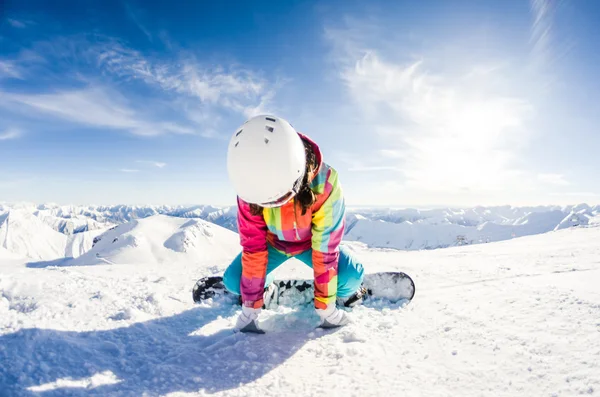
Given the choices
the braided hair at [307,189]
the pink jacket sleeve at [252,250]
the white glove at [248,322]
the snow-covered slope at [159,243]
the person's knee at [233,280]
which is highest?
the braided hair at [307,189]

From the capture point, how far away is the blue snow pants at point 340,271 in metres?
3.81

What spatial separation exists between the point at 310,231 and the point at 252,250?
2.48 feet

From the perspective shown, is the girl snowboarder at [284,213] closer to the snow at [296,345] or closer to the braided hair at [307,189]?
the braided hair at [307,189]

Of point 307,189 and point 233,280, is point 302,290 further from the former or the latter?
point 307,189

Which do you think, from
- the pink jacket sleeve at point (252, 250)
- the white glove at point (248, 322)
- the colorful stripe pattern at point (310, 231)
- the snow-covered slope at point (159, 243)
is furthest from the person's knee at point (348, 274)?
the snow-covered slope at point (159, 243)

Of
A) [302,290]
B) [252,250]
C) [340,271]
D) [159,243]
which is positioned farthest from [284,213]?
[159,243]

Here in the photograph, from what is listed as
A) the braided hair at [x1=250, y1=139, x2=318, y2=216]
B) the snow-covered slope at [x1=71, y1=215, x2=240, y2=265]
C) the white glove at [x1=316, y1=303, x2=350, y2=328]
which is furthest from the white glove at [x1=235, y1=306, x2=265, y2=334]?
the snow-covered slope at [x1=71, y1=215, x2=240, y2=265]

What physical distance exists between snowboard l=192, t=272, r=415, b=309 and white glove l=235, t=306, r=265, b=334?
2.62 feet

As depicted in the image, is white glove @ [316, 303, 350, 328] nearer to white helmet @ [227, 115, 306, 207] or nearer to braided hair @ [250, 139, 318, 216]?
braided hair @ [250, 139, 318, 216]

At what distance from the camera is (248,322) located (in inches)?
133

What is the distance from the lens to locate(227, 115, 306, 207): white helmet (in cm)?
280

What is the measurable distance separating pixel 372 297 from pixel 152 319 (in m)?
2.98

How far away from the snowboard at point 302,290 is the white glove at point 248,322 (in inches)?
31.4

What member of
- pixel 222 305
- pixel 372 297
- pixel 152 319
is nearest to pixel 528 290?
pixel 372 297
